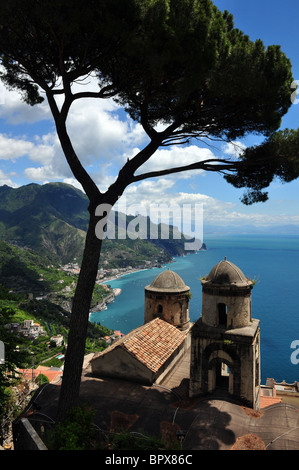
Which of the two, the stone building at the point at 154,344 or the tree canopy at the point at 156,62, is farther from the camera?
the stone building at the point at 154,344

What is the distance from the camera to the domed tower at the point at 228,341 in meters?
11.0

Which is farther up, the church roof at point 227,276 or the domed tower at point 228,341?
the church roof at point 227,276

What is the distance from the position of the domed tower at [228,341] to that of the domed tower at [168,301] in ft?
23.3

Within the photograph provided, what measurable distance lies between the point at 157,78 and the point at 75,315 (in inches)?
307

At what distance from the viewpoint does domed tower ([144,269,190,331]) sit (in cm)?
1945

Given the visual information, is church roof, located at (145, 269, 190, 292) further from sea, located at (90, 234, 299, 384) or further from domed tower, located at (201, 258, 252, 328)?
domed tower, located at (201, 258, 252, 328)

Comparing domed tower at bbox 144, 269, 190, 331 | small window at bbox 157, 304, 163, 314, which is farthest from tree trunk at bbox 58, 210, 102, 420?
small window at bbox 157, 304, 163, 314

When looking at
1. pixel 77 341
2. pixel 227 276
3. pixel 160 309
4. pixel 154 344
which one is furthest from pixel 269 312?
pixel 77 341

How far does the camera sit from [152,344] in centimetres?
1470

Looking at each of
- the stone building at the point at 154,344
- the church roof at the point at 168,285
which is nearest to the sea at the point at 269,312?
the church roof at the point at 168,285

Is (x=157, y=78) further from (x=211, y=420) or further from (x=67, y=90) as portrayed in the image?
(x=211, y=420)

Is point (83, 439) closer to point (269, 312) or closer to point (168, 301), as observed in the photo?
point (168, 301)

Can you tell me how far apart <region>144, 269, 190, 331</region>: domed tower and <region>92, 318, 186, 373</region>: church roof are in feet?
7.28

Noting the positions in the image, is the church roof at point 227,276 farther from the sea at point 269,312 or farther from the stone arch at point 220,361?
the sea at point 269,312
